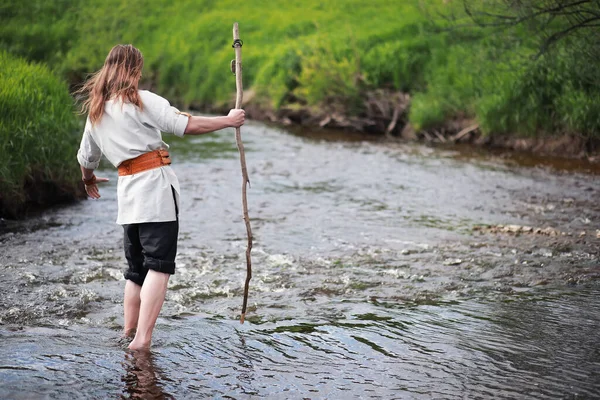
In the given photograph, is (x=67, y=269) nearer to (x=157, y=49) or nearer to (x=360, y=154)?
(x=360, y=154)

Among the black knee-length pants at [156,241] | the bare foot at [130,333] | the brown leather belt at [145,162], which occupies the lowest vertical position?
the bare foot at [130,333]

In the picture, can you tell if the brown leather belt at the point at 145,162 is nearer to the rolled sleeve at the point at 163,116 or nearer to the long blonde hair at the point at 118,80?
the rolled sleeve at the point at 163,116

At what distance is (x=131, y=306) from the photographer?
231 inches

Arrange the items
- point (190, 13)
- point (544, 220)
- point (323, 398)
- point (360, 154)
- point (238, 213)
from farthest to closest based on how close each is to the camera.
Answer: point (190, 13) → point (360, 154) → point (238, 213) → point (544, 220) → point (323, 398)

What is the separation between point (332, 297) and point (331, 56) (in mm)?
13763

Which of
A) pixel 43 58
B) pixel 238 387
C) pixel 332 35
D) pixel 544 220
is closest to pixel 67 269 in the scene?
pixel 238 387

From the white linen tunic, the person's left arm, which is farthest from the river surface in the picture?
the person's left arm

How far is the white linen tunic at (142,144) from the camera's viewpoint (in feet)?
17.5

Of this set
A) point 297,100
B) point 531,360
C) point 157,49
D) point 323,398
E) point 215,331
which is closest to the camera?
point 323,398

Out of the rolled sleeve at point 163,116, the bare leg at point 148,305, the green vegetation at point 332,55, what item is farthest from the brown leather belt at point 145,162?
the green vegetation at point 332,55

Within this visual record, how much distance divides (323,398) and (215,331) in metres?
1.55

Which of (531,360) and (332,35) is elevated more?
(332,35)

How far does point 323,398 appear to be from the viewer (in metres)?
4.91

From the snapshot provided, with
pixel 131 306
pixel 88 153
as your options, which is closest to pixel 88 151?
pixel 88 153
